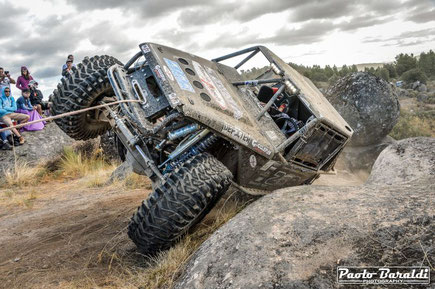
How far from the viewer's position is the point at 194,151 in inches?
162

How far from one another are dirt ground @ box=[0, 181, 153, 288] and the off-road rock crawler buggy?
0.70 m

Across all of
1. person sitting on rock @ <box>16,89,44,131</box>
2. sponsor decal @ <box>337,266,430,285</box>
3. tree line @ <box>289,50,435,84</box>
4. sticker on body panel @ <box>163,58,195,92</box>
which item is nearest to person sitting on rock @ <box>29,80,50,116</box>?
person sitting on rock @ <box>16,89,44,131</box>

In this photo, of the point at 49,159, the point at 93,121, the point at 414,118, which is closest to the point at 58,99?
the point at 93,121

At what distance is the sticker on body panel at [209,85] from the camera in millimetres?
4070

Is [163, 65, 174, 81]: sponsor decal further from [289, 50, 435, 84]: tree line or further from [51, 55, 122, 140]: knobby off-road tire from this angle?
[289, 50, 435, 84]: tree line

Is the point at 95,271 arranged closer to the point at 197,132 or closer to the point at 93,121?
the point at 197,132

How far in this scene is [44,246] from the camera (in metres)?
4.42

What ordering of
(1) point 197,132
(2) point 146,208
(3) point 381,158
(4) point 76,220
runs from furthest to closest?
(3) point 381,158 → (4) point 76,220 → (1) point 197,132 → (2) point 146,208

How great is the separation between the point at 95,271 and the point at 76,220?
176 cm

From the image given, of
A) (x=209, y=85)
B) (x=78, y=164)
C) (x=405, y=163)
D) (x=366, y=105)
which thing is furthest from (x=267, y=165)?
(x=366, y=105)

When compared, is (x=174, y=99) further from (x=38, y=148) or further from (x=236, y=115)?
(x=38, y=148)

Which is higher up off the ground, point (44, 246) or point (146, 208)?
point (146, 208)

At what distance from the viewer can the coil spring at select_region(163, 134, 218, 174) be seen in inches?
160

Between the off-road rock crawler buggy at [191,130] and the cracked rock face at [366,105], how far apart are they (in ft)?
18.2
